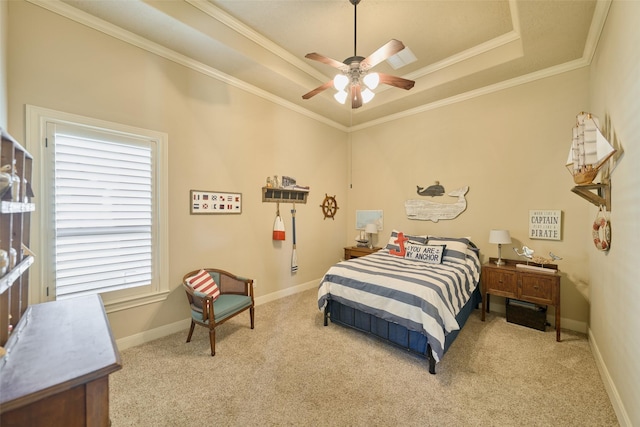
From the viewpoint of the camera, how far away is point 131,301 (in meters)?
2.63

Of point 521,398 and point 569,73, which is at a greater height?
point 569,73

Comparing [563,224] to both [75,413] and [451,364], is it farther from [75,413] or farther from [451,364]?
[75,413]

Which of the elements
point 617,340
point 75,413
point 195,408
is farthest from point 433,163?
point 75,413

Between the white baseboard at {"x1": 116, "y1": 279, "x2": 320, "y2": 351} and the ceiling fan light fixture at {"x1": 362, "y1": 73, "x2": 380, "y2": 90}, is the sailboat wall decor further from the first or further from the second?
the white baseboard at {"x1": 116, "y1": 279, "x2": 320, "y2": 351}

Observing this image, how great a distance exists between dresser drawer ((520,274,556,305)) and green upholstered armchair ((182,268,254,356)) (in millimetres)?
3221

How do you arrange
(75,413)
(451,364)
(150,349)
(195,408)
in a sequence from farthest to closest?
(150,349)
(451,364)
(195,408)
(75,413)

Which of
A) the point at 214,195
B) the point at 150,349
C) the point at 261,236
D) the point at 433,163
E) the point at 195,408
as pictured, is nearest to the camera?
the point at 195,408

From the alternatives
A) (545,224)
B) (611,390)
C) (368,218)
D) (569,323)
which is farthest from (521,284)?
(368,218)

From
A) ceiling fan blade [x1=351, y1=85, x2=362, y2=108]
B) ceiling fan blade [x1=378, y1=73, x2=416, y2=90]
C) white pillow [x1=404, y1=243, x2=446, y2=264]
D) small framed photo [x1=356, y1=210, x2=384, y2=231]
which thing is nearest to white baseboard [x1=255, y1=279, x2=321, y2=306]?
small framed photo [x1=356, y1=210, x2=384, y2=231]

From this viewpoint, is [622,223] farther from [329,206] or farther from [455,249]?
[329,206]

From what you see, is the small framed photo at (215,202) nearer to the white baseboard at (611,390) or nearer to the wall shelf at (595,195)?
the wall shelf at (595,195)

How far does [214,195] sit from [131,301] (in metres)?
1.44

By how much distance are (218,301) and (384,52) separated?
296 cm

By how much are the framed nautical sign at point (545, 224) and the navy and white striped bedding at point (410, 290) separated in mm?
822
